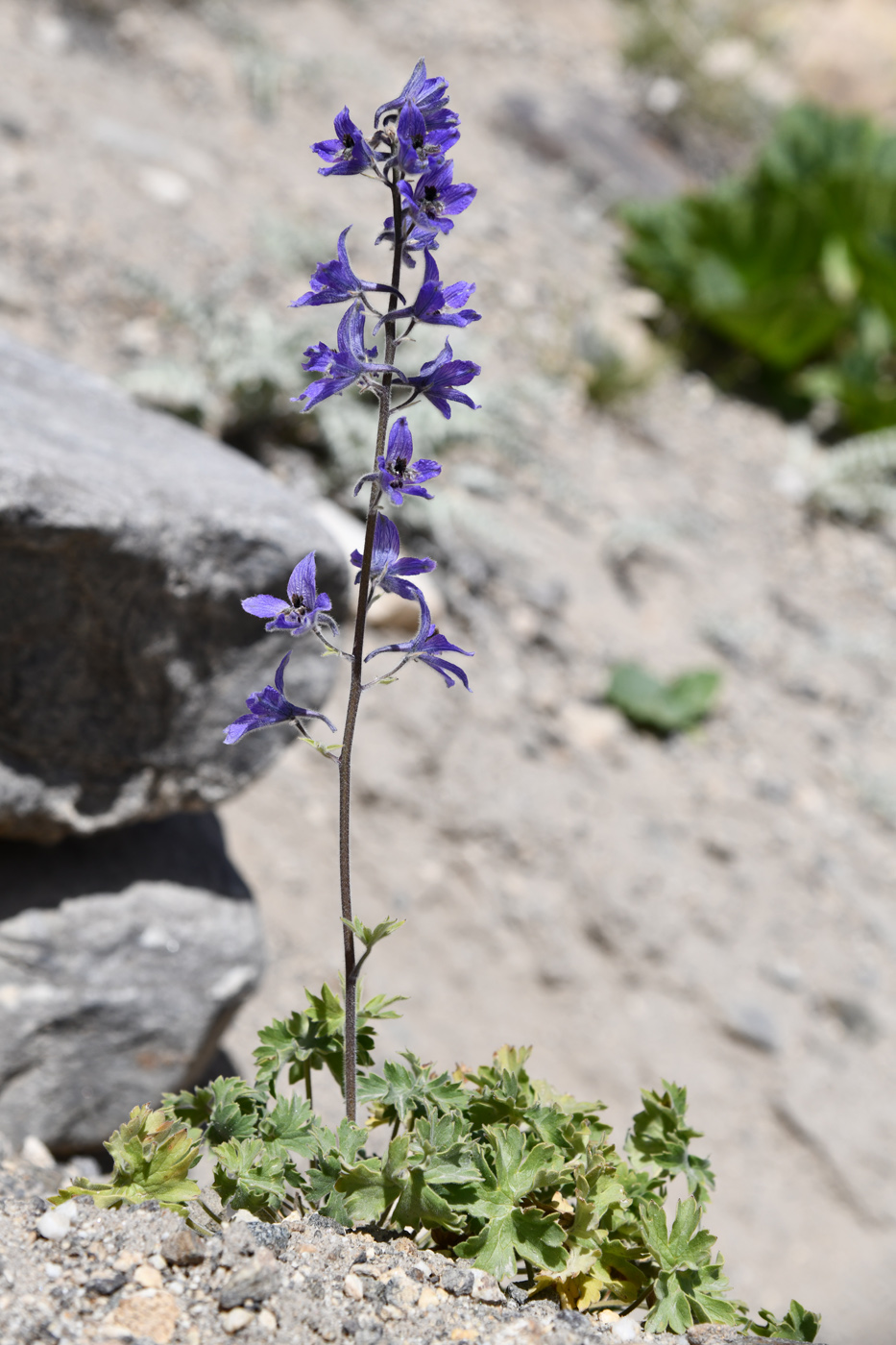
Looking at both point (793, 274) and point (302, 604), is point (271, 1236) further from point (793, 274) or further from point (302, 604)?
point (793, 274)

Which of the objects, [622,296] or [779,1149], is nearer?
[779,1149]

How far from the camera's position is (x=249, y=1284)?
1.52 meters

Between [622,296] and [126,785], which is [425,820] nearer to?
[126,785]

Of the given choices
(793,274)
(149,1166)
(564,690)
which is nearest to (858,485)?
(793,274)

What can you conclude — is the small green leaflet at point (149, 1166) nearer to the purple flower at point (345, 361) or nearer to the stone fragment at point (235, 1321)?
the stone fragment at point (235, 1321)

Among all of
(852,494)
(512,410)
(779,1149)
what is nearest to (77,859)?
(779,1149)

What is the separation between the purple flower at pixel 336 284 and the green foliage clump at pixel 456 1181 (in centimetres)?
85

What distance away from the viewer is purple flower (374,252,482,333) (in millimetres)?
1402

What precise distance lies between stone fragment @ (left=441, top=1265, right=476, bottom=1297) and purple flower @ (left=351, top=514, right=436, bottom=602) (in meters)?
1.00

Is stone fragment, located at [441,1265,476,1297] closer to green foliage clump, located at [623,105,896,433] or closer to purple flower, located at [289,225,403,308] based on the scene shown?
purple flower, located at [289,225,403,308]

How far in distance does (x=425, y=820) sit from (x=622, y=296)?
4.54 m

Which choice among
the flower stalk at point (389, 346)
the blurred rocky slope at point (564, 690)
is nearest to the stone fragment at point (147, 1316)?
the flower stalk at point (389, 346)

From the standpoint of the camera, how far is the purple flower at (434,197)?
141 cm

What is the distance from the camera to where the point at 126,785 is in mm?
2725
